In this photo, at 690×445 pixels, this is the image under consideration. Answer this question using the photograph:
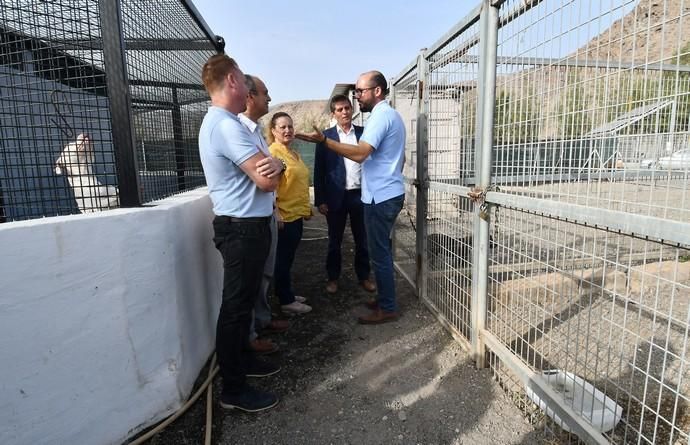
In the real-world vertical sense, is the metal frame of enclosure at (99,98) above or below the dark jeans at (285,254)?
above

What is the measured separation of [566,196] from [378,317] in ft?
6.26

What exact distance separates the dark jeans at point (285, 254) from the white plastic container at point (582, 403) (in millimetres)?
2157

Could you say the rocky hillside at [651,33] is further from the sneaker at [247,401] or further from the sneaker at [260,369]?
the sneaker at [260,369]

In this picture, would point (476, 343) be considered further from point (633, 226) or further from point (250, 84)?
point (250, 84)

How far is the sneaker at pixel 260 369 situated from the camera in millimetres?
2643

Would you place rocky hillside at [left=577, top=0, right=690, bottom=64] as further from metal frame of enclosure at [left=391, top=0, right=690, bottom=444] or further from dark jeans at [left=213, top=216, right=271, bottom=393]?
dark jeans at [left=213, top=216, right=271, bottom=393]

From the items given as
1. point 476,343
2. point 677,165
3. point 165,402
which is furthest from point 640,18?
point 165,402

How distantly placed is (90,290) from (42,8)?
1.53 metres

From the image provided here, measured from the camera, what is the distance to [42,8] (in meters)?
2.06

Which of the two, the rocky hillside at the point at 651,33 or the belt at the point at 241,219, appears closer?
the rocky hillside at the point at 651,33

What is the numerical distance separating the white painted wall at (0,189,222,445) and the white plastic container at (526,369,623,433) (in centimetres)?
202

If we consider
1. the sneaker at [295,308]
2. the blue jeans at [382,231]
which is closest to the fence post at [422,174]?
the blue jeans at [382,231]

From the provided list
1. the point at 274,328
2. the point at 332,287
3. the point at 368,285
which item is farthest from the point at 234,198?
the point at 368,285

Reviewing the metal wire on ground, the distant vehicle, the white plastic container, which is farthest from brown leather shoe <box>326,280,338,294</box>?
the distant vehicle
